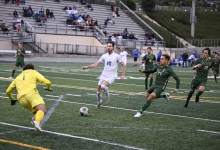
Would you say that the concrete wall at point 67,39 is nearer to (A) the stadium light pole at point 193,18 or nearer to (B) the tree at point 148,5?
(A) the stadium light pole at point 193,18

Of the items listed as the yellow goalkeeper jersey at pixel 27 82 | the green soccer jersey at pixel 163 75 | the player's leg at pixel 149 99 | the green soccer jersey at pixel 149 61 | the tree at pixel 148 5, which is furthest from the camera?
the tree at pixel 148 5

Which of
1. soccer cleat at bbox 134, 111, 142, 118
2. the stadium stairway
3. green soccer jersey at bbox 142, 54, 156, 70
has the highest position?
the stadium stairway

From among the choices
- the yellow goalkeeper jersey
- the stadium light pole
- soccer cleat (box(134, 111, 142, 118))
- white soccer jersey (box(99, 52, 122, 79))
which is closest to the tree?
the stadium light pole

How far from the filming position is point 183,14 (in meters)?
76.0

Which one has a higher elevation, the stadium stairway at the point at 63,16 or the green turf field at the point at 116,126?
the stadium stairway at the point at 63,16

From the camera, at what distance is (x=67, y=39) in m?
51.3

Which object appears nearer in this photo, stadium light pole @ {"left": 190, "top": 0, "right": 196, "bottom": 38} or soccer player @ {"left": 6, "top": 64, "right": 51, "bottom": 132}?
soccer player @ {"left": 6, "top": 64, "right": 51, "bottom": 132}

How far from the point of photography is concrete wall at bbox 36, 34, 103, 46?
49.0 metres

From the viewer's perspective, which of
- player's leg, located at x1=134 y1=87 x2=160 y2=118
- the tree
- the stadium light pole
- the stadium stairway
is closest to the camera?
player's leg, located at x1=134 y1=87 x2=160 y2=118

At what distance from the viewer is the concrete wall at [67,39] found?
49.0 meters

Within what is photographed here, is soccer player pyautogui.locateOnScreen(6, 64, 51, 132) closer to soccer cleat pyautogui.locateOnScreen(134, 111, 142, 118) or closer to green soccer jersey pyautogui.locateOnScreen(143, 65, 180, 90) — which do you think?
soccer cleat pyautogui.locateOnScreen(134, 111, 142, 118)

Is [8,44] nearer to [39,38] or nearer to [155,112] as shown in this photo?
[39,38]

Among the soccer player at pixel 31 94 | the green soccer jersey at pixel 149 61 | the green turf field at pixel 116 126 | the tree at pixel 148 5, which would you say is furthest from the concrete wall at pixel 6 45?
the soccer player at pixel 31 94

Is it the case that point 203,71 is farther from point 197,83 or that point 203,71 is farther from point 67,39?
point 67,39
